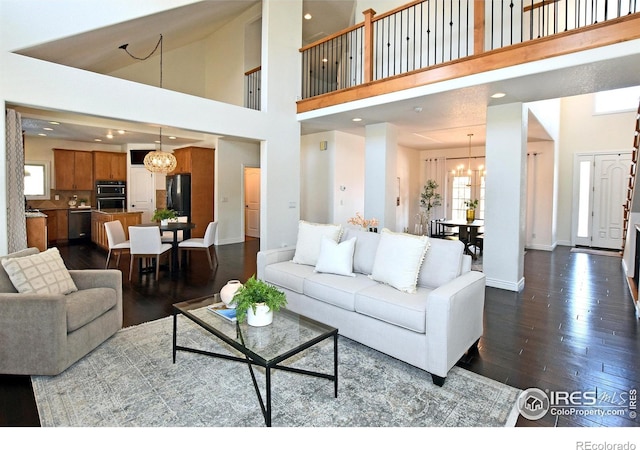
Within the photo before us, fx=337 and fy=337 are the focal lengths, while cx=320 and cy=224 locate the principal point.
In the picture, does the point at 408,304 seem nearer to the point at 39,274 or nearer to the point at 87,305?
the point at 87,305

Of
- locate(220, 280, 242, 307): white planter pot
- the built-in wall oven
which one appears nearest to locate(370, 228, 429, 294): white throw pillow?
locate(220, 280, 242, 307): white planter pot

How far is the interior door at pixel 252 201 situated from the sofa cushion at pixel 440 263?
7.67 meters

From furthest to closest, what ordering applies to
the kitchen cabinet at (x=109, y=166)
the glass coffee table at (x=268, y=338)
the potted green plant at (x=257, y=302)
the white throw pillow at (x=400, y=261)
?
the kitchen cabinet at (x=109, y=166) < the white throw pillow at (x=400, y=261) < the potted green plant at (x=257, y=302) < the glass coffee table at (x=268, y=338)

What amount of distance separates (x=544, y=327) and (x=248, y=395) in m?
2.96

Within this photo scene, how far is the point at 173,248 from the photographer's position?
560 centimetres

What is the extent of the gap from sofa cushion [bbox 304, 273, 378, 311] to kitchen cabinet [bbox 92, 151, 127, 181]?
8.04 meters

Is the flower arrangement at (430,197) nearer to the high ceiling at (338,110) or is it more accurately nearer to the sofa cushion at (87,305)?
the high ceiling at (338,110)

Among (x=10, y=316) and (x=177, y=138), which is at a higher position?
(x=177, y=138)

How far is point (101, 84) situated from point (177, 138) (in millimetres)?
3978

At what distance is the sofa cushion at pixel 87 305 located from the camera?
250 cm

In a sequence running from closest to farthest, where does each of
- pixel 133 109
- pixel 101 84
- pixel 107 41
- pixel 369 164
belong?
pixel 101 84
pixel 133 109
pixel 107 41
pixel 369 164

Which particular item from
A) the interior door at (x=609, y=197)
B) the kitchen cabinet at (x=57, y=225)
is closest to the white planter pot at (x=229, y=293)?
the kitchen cabinet at (x=57, y=225)

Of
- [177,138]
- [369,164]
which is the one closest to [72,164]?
[177,138]

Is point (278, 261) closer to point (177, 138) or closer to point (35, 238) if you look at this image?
point (35, 238)
